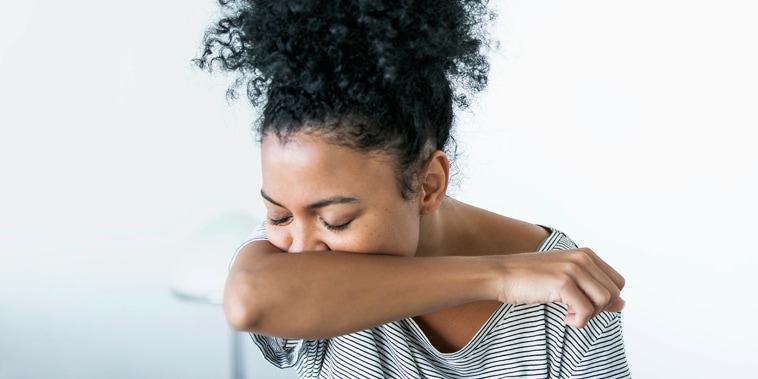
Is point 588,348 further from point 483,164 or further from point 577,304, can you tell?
point 483,164

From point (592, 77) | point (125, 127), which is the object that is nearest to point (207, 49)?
point (125, 127)

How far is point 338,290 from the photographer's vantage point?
3.37 ft

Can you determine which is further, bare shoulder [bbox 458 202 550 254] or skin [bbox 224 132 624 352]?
bare shoulder [bbox 458 202 550 254]

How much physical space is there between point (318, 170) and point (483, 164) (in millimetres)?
1394

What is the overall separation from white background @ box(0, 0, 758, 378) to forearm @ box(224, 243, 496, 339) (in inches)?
42.0

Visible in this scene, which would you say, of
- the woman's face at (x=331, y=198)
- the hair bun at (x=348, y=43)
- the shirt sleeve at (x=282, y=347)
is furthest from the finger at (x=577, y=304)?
the shirt sleeve at (x=282, y=347)

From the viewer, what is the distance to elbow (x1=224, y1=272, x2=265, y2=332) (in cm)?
101

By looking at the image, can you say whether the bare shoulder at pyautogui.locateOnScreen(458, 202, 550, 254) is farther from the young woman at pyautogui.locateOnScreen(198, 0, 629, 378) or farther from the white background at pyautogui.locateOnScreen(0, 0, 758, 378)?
the white background at pyautogui.locateOnScreen(0, 0, 758, 378)

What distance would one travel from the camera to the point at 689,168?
2.22 meters

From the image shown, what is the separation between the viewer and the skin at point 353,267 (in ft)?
3.36

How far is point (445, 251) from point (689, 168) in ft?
3.79

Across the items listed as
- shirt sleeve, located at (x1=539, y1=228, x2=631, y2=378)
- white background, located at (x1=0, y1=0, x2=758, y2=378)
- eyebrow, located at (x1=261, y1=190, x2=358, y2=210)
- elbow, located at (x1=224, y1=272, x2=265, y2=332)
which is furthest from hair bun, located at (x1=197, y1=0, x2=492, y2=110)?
white background, located at (x1=0, y1=0, x2=758, y2=378)

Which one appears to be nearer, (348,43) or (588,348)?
(348,43)

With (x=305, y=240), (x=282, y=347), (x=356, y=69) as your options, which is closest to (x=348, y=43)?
(x=356, y=69)
